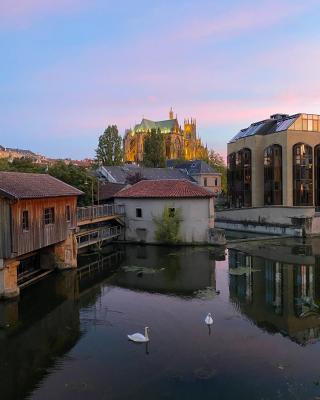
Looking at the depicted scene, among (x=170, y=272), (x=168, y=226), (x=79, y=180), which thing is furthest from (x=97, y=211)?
(x=170, y=272)

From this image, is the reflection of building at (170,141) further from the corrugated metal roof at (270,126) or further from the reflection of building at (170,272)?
the reflection of building at (170,272)

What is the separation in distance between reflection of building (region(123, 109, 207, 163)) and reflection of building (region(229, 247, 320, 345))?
291 ft

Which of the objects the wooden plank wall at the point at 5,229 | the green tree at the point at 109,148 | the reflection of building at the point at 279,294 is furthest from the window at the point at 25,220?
the green tree at the point at 109,148

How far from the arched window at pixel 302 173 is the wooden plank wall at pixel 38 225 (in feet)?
118

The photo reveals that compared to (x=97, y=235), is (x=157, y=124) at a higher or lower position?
higher

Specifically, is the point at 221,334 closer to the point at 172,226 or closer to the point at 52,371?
the point at 52,371

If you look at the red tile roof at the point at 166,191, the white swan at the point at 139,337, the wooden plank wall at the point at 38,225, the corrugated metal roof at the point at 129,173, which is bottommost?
the white swan at the point at 139,337

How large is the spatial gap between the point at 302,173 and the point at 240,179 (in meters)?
10.1

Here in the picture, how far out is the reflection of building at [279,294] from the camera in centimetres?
1757

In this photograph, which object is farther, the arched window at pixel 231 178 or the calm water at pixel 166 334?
the arched window at pixel 231 178

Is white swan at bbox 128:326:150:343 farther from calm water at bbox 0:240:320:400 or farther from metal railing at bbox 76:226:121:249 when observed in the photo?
metal railing at bbox 76:226:121:249

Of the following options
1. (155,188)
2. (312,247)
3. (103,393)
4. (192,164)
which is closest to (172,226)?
(155,188)

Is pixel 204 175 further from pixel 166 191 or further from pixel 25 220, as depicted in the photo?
pixel 25 220

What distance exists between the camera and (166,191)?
4031 cm
